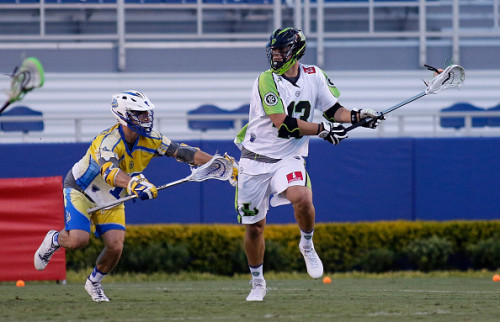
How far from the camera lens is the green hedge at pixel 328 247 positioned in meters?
13.8

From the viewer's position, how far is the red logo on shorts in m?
8.54

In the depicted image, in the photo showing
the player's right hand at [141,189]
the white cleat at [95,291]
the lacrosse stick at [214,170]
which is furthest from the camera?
the lacrosse stick at [214,170]

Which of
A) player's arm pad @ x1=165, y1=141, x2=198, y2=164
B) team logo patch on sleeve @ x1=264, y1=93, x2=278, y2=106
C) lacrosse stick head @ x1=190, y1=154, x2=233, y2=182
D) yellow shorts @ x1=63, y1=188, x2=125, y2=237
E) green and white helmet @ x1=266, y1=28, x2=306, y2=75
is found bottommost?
yellow shorts @ x1=63, y1=188, x2=125, y2=237

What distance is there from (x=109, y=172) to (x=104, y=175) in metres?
0.06

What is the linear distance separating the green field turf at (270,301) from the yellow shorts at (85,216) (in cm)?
69

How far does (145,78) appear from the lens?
2005 cm

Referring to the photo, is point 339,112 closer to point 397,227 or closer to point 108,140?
point 108,140

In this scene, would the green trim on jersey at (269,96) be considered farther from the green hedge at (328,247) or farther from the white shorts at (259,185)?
the green hedge at (328,247)

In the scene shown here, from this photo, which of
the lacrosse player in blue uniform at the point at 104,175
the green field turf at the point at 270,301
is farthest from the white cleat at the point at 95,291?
the green field turf at the point at 270,301

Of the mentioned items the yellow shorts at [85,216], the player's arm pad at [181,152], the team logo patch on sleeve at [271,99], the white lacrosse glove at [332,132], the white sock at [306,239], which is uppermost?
the team logo patch on sleeve at [271,99]

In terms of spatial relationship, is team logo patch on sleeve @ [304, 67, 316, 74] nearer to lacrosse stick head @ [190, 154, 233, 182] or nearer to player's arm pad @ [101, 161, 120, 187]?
lacrosse stick head @ [190, 154, 233, 182]

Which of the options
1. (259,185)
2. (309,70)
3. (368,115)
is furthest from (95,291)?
(368,115)

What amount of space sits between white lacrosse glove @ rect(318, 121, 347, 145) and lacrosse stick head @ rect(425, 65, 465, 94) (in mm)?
1099

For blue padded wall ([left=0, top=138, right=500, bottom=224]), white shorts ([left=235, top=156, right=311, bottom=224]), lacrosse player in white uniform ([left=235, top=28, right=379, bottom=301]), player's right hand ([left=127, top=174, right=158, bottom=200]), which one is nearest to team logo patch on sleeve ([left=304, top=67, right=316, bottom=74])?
lacrosse player in white uniform ([left=235, top=28, right=379, bottom=301])
